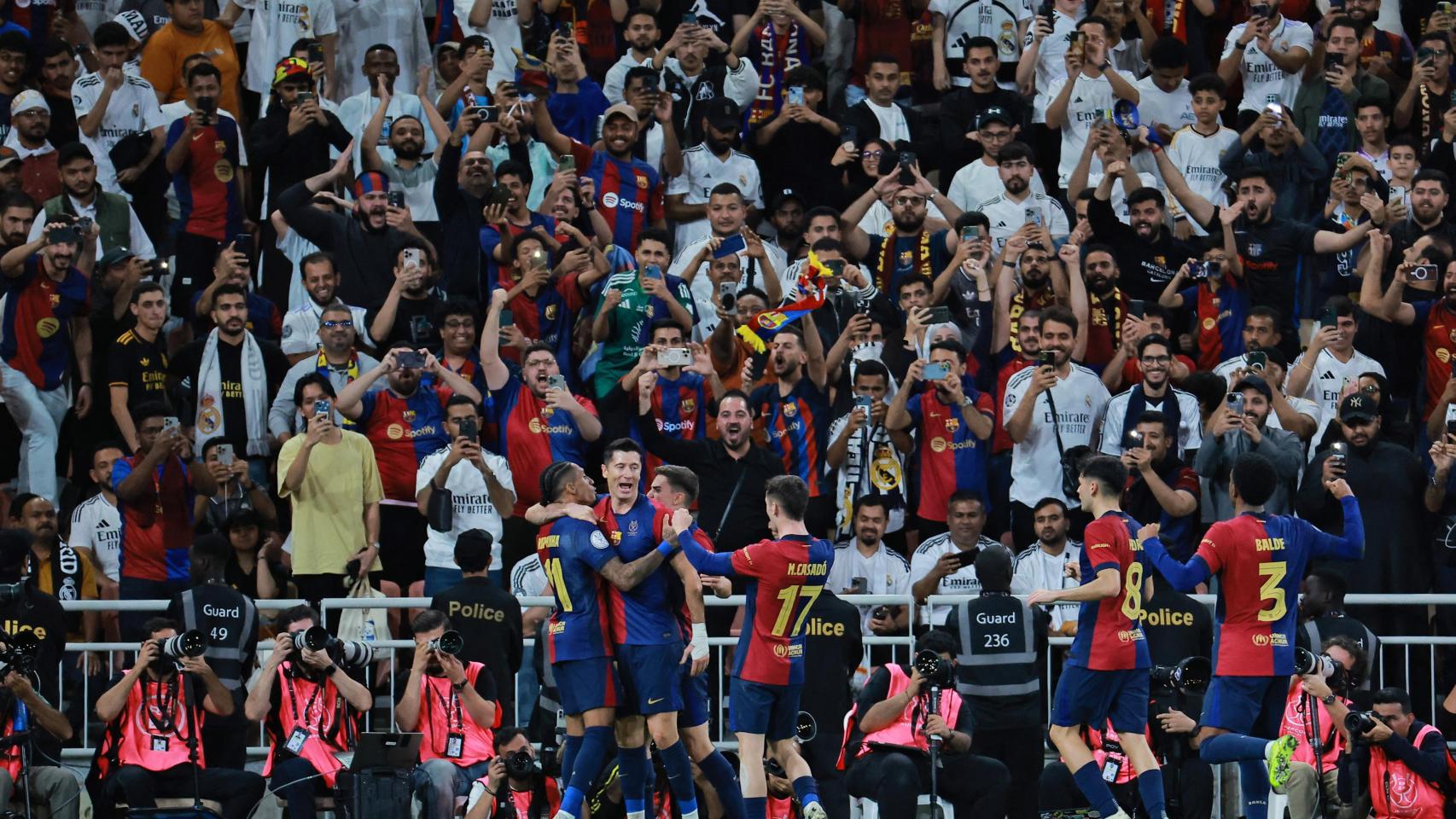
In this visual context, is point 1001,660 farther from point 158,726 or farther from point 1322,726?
point 158,726

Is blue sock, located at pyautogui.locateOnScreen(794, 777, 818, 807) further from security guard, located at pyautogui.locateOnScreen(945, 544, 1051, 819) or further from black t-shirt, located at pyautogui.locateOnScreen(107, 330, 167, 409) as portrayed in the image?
black t-shirt, located at pyautogui.locateOnScreen(107, 330, 167, 409)

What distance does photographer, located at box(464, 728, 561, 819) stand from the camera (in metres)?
13.4

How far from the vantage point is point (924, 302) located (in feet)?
56.2

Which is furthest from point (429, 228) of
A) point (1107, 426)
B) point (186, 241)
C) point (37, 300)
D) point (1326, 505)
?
point (1326, 505)

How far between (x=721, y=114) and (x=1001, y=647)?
20.7 feet

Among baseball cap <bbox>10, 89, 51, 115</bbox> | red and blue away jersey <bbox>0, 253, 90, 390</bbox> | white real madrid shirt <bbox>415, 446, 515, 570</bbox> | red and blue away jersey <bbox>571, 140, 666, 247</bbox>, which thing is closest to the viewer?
white real madrid shirt <bbox>415, 446, 515, 570</bbox>

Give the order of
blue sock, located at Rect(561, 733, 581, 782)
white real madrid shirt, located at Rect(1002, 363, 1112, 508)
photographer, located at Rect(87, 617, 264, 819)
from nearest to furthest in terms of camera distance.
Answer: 1. blue sock, located at Rect(561, 733, 581, 782)
2. photographer, located at Rect(87, 617, 264, 819)
3. white real madrid shirt, located at Rect(1002, 363, 1112, 508)

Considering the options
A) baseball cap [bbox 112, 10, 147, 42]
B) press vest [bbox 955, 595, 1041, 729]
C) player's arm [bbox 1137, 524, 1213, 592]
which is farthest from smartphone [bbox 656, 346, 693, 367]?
baseball cap [bbox 112, 10, 147, 42]

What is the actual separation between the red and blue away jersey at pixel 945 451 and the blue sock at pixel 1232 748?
364cm

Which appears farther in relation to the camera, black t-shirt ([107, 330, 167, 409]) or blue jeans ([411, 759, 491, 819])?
black t-shirt ([107, 330, 167, 409])

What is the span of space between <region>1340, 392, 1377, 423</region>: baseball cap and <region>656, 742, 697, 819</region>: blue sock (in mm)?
5720

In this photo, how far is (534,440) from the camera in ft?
53.9

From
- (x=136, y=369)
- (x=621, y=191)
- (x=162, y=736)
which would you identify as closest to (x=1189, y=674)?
(x=162, y=736)

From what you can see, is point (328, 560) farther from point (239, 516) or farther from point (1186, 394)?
point (1186, 394)
